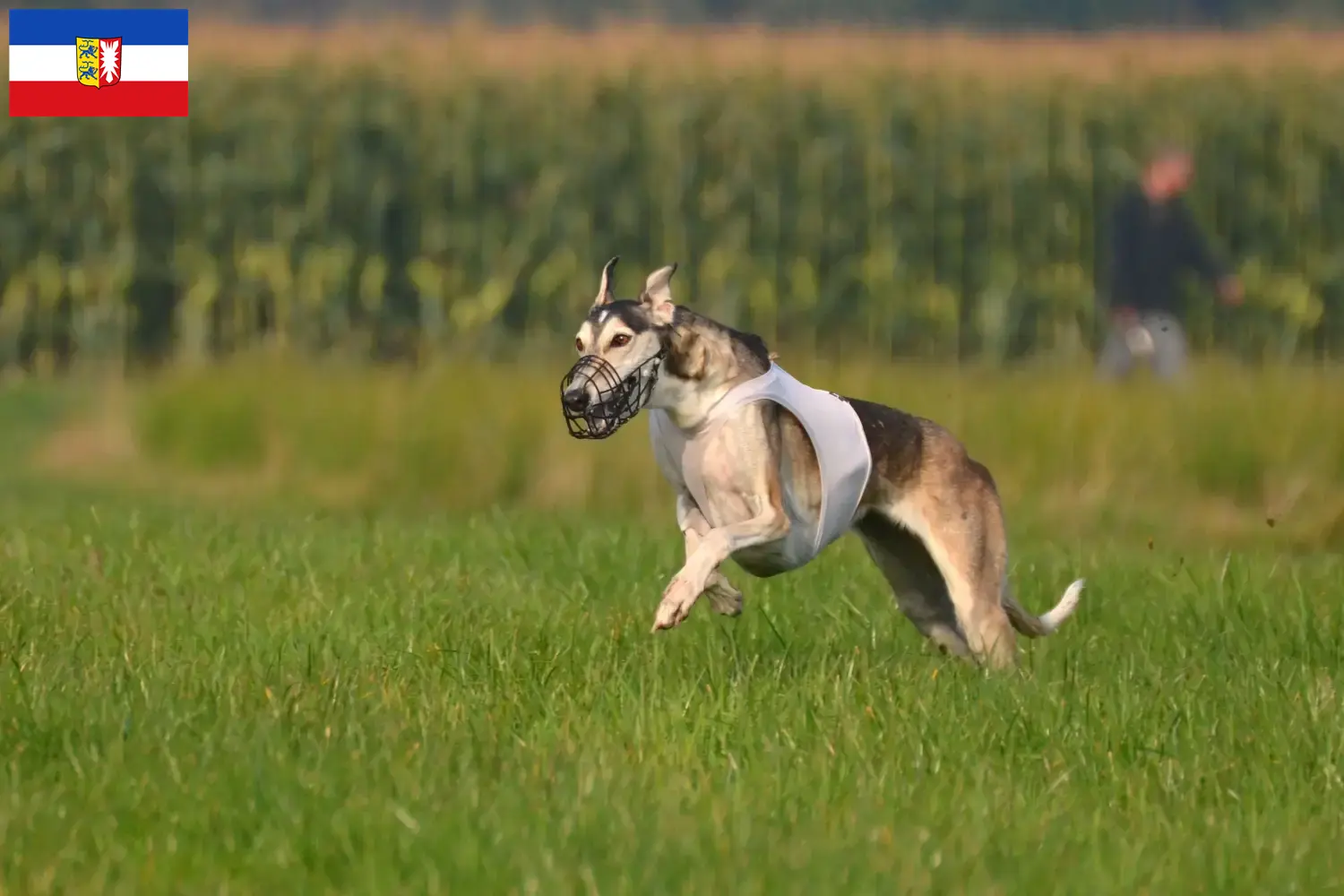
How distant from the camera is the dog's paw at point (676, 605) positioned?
646cm

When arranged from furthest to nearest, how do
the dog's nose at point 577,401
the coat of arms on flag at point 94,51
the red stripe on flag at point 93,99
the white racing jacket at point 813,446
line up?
the red stripe on flag at point 93,99
the coat of arms on flag at point 94,51
the white racing jacket at point 813,446
the dog's nose at point 577,401

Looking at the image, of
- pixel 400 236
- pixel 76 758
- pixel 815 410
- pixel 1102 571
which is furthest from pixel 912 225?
pixel 76 758

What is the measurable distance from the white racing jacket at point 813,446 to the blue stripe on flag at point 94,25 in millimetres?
8613

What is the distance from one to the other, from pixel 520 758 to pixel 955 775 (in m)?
1.19

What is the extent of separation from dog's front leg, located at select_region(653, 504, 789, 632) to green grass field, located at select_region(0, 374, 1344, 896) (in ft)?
0.96

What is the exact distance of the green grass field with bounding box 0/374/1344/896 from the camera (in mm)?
5094

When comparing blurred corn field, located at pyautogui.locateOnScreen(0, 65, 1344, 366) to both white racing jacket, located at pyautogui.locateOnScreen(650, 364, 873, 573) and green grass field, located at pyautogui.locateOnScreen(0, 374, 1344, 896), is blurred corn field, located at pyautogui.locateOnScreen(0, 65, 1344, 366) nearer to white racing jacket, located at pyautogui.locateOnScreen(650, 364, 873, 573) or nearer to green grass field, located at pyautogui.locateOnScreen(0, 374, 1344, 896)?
green grass field, located at pyautogui.locateOnScreen(0, 374, 1344, 896)

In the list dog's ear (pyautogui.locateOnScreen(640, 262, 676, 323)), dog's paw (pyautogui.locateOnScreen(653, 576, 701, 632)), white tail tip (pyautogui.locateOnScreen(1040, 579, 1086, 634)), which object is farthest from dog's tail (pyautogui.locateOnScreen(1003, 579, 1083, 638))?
dog's ear (pyautogui.locateOnScreen(640, 262, 676, 323))

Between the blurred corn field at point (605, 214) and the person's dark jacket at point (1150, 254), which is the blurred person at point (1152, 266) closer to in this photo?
the person's dark jacket at point (1150, 254)

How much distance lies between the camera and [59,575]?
30.9 feet

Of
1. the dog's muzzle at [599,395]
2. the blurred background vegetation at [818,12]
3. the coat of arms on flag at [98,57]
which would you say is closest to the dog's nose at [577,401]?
the dog's muzzle at [599,395]

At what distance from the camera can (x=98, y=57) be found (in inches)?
611

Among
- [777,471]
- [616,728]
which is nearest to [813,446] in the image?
[777,471]

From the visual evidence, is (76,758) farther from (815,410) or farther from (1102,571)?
(1102,571)
